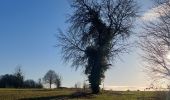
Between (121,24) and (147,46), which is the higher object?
(121,24)

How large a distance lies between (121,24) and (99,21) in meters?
2.62

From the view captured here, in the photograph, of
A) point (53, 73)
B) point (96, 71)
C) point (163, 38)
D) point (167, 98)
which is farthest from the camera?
point (53, 73)

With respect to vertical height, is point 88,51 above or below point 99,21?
below

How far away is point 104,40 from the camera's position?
2242 inches

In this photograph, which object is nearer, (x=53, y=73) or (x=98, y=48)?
(x=98, y=48)

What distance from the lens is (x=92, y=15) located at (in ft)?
187

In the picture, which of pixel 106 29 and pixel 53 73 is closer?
pixel 106 29

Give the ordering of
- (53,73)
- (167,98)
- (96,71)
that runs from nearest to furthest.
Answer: (167,98) → (96,71) → (53,73)

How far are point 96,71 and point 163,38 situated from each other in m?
34.0

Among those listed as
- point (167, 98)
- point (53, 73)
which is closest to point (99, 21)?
point (167, 98)

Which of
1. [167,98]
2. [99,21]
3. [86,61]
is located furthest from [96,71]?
[167,98]

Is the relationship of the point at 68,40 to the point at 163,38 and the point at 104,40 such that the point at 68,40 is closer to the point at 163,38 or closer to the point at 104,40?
the point at 104,40

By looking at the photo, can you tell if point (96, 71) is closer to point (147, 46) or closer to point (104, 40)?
point (104, 40)

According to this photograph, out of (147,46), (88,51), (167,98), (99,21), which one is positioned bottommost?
(167,98)
